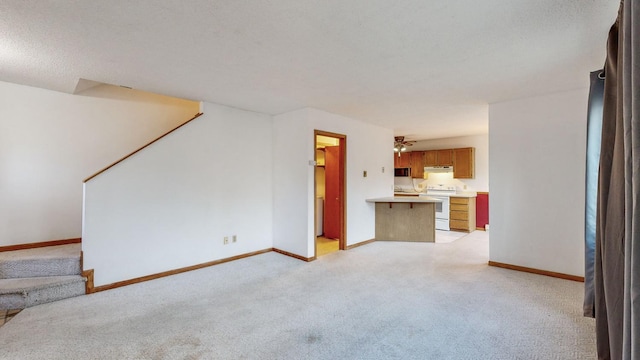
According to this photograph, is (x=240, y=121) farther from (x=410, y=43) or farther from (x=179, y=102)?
(x=410, y=43)

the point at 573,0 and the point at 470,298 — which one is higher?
the point at 573,0

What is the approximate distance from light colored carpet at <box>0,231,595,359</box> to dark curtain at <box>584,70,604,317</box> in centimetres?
37

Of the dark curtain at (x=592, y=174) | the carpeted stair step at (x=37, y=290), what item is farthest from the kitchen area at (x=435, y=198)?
the carpeted stair step at (x=37, y=290)

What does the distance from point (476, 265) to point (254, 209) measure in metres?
3.56

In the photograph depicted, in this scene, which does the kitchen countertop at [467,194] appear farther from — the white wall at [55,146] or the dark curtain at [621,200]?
the white wall at [55,146]

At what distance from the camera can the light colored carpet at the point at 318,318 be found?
2.09 metres

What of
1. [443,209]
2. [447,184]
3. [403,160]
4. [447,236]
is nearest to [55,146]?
[447,236]

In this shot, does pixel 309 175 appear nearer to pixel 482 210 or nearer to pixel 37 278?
pixel 37 278

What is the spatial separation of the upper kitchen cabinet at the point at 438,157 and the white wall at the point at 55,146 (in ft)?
21.9

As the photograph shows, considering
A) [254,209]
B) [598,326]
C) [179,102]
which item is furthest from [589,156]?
[179,102]

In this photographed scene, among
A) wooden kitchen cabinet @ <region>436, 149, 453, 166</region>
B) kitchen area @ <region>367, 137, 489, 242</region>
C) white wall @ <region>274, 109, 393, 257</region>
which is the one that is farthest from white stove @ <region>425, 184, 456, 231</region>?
white wall @ <region>274, 109, 393, 257</region>

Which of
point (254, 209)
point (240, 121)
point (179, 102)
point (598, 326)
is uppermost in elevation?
point (179, 102)

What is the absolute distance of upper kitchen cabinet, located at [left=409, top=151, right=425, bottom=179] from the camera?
794cm

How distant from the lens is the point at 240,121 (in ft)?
14.8
